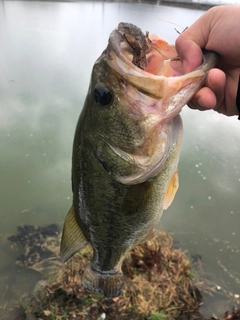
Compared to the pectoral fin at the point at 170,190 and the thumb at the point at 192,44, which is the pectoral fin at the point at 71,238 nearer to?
the pectoral fin at the point at 170,190

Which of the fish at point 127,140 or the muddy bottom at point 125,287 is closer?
the fish at point 127,140

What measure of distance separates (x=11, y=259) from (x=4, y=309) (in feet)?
1.30

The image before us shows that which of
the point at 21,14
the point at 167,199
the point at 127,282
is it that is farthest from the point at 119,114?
the point at 21,14

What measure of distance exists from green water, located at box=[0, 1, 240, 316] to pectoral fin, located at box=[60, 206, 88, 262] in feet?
4.07

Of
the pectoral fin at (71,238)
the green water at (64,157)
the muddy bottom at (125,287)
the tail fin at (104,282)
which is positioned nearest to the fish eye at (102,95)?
the pectoral fin at (71,238)

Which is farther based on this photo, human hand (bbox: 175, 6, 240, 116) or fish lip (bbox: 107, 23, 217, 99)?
human hand (bbox: 175, 6, 240, 116)

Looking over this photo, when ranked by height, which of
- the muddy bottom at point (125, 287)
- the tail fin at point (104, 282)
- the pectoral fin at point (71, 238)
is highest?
the pectoral fin at point (71, 238)

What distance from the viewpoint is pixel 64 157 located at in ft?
10.8

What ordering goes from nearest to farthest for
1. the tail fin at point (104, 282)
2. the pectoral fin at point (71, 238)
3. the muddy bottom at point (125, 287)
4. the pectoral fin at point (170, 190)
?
1. the pectoral fin at point (170, 190)
2. the pectoral fin at point (71, 238)
3. the tail fin at point (104, 282)
4. the muddy bottom at point (125, 287)

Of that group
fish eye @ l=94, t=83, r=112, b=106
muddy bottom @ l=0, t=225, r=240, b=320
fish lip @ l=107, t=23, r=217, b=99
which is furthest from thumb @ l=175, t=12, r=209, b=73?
muddy bottom @ l=0, t=225, r=240, b=320

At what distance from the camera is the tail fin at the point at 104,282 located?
4.67 feet

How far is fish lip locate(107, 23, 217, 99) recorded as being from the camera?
0.79 m

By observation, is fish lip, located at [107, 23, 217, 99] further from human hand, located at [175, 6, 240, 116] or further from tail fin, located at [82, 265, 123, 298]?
tail fin, located at [82, 265, 123, 298]

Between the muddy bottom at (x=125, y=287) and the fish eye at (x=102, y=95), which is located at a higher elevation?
the fish eye at (x=102, y=95)
